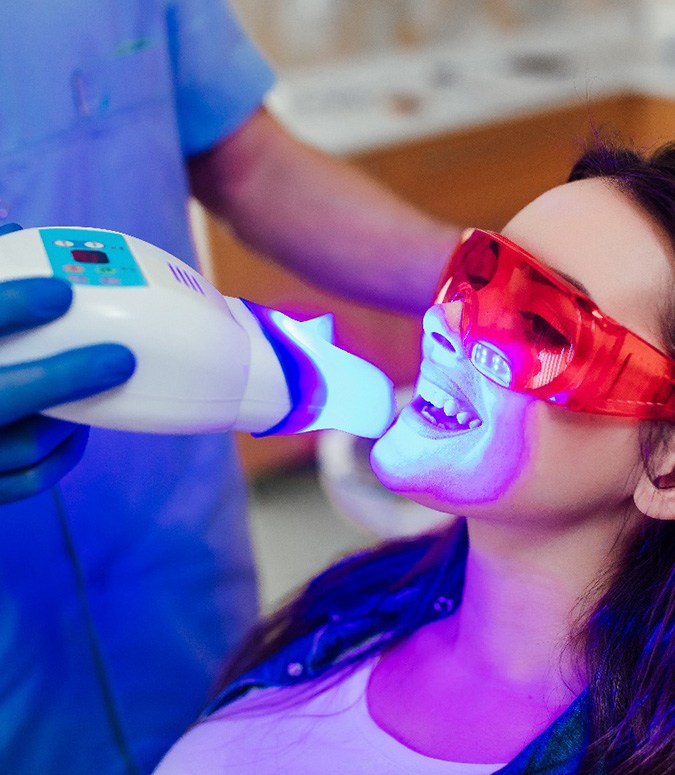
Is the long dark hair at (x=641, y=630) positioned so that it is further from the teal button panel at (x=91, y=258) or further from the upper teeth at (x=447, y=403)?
the teal button panel at (x=91, y=258)

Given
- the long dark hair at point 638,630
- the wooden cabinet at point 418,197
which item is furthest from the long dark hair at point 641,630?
the wooden cabinet at point 418,197

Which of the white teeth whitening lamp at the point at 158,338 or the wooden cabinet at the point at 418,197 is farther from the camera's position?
the wooden cabinet at the point at 418,197

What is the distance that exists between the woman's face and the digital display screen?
0.34 meters

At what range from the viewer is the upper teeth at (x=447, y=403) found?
3.09 feet

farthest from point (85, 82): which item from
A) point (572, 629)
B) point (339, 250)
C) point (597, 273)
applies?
point (572, 629)

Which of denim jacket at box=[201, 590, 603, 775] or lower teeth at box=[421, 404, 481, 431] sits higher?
lower teeth at box=[421, 404, 481, 431]

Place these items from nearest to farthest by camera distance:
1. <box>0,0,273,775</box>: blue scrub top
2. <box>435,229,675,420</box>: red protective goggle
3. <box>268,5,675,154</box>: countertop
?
<box>435,229,675,420</box>: red protective goggle → <box>0,0,273,775</box>: blue scrub top → <box>268,5,675,154</box>: countertop

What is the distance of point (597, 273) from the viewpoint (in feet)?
2.85

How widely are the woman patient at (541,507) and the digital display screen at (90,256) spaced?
34 centimetres

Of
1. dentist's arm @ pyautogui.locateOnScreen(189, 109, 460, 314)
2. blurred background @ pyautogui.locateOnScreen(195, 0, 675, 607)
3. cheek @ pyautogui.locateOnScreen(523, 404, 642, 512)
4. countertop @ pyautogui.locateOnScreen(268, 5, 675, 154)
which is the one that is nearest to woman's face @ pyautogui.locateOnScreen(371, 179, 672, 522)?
cheek @ pyautogui.locateOnScreen(523, 404, 642, 512)

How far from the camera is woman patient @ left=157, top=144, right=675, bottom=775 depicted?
0.86 metres

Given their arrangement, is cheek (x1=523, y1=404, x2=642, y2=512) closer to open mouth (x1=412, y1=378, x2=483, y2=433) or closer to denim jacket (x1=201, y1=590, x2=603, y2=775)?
open mouth (x1=412, y1=378, x2=483, y2=433)

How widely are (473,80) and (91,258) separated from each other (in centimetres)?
290

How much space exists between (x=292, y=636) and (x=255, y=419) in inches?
18.5
